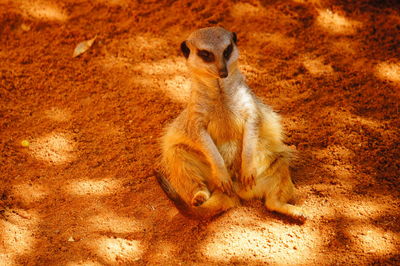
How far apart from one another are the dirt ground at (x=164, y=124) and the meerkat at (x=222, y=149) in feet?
0.37

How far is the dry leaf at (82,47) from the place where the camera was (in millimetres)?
3818

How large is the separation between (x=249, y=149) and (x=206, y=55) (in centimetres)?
62

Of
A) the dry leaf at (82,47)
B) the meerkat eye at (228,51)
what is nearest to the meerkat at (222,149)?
the meerkat eye at (228,51)

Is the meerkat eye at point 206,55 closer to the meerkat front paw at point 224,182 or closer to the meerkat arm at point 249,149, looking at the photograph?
the meerkat arm at point 249,149

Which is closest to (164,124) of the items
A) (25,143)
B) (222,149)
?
(222,149)

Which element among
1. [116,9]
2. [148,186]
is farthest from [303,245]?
[116,9]

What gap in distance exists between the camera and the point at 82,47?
3.85 m

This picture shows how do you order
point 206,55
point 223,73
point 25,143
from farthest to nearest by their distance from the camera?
point 25,143 < point 206,55 < point 223,73

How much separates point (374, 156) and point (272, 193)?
2.43 ft

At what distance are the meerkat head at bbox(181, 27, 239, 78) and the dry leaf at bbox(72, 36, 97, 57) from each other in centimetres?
161

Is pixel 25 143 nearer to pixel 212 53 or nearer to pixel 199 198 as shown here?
pixel 199 198

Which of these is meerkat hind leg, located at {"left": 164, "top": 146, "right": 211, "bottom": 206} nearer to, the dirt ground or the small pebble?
the dirt ground

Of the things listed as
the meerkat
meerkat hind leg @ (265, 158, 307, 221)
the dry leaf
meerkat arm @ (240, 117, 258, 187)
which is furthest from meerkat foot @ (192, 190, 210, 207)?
the dry leaf

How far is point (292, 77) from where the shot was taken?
3475 mm
